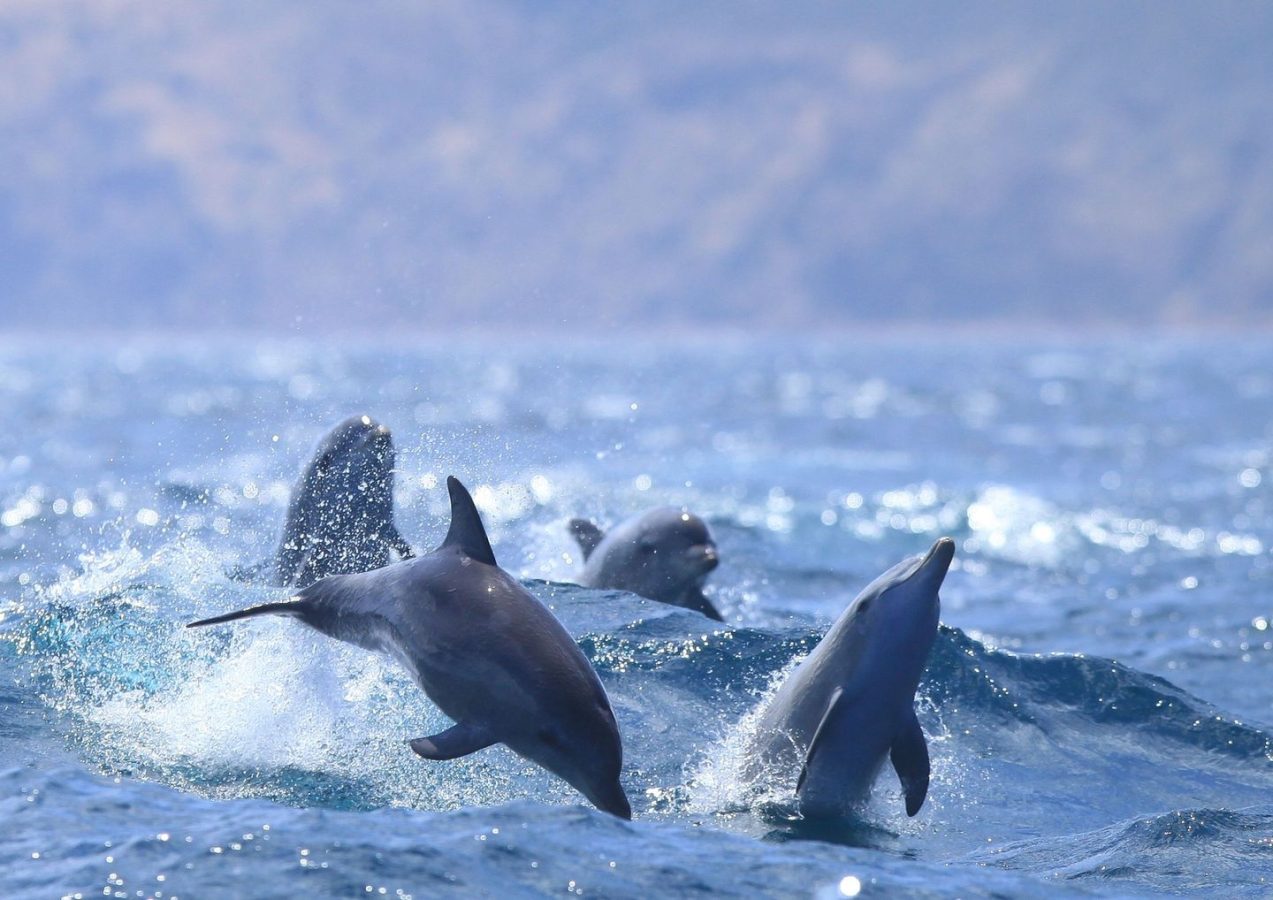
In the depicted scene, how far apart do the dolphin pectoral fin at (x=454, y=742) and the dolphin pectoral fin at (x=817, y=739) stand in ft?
4.50

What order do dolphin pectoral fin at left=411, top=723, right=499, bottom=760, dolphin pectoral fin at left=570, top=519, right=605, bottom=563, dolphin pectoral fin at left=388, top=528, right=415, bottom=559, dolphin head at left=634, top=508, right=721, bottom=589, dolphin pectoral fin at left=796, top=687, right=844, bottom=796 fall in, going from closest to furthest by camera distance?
dolphin pectoral fin at left=411, top=723, right=499, bottom=760
dolphin pectoral fin at left=796, top=687, right=844, bottom=796
dolphin pectoral fin at left=388, top=528, right=415, bottom=559
dolphin head at left=634, top=508, right=721, bottom=589
dolphin pectoral fin at left=570, top=519, right=605, bottom=563

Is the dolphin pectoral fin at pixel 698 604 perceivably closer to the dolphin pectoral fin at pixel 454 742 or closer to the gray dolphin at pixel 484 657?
the gray dolphin at pixel 484 657

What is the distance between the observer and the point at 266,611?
26.3 feet

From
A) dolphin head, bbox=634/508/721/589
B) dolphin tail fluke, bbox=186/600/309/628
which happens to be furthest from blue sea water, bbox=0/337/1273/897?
dolphin tail fluke, bbox=186/600/309/628

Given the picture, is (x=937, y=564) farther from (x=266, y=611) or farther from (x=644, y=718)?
(x=266, y=611)

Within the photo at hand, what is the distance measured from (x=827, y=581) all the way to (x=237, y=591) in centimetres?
874

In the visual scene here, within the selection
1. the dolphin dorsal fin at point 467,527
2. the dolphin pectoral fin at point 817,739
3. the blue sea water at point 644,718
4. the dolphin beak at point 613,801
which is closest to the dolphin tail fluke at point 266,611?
the blue sea water at point 644,718

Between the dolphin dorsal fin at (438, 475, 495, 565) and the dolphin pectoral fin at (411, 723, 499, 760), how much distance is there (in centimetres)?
84

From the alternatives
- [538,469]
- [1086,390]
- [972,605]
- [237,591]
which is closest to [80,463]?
[538,469]

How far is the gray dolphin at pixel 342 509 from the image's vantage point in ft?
33.4

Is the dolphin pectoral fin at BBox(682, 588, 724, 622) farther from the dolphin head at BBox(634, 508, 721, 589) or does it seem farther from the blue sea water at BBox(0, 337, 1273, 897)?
the blue sea water at BBox(0, 337, 1273, 897)

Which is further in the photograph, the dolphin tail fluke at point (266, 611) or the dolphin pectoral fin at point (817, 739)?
the dolphin tail fluke at point (266, 611)

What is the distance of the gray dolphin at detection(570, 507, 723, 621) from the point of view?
39.7ft

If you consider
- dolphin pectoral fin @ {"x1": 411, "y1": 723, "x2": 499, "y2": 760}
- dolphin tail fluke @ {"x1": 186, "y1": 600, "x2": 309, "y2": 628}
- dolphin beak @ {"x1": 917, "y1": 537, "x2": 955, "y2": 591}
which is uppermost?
dolphin beak @ {"x1": 917, "y1": 537, "x2": 955, "y2": 591}
